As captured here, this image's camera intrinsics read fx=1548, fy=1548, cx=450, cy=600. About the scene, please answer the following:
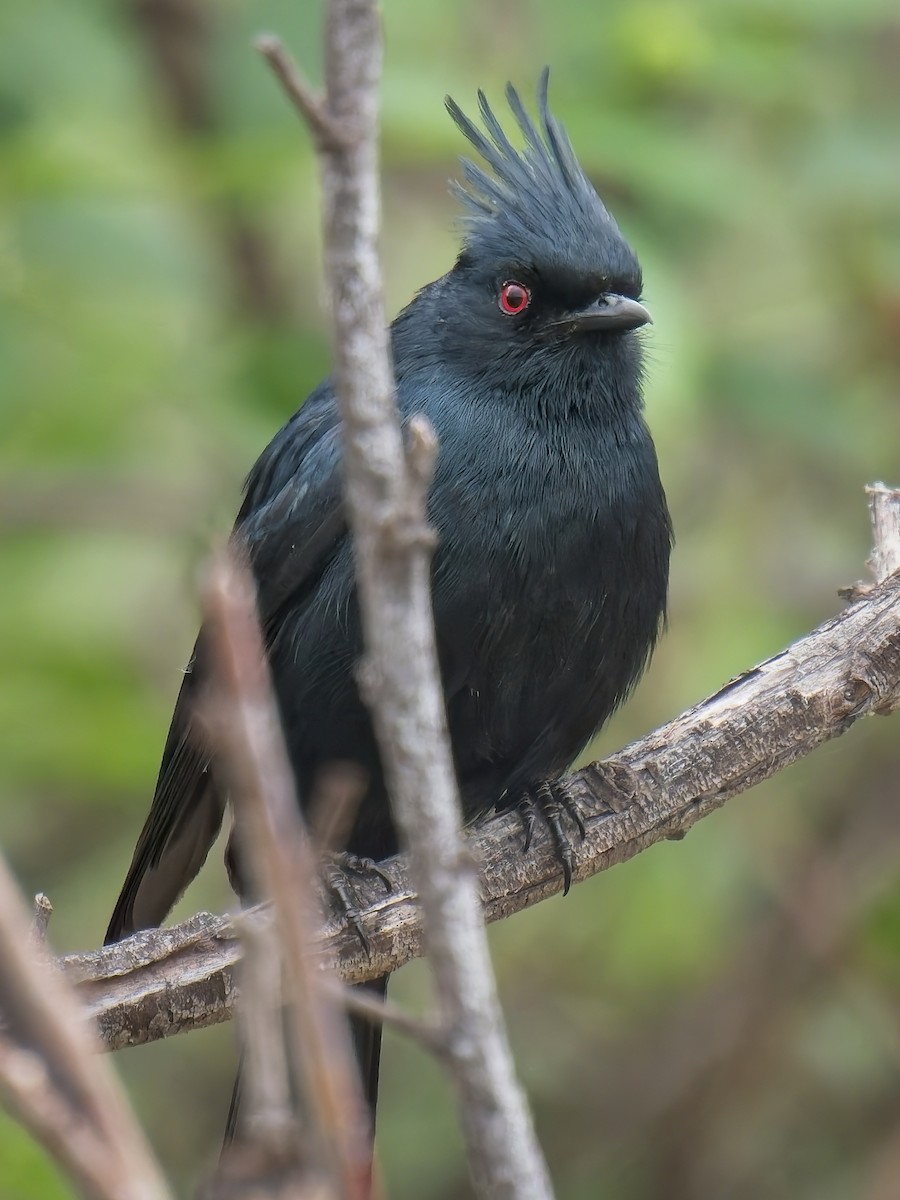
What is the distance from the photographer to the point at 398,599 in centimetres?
150

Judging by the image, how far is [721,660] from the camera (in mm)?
5223

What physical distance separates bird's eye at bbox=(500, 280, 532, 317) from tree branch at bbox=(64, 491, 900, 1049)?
3.66ft

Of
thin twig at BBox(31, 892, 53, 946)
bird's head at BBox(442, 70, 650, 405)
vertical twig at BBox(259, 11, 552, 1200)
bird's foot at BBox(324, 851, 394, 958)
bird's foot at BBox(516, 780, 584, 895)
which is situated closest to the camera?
vertical twig at BBox(259, 11, 552, 1200)

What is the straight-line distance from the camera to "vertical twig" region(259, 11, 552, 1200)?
1405 millimetres

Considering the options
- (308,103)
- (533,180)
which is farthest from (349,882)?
(308,103)

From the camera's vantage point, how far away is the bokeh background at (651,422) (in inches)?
181

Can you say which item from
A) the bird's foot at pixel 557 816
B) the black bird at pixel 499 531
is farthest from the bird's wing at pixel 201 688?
the bird's foot at pixel 557 816

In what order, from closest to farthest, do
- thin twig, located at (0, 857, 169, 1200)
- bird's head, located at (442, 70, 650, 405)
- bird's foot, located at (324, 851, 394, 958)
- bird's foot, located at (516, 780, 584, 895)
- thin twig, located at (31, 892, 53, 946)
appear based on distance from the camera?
thin twig, located at (0, 857, 169, 1200)
thin twig, located at (31, 892, 53, 946)
bird's foot, located at (324, 851, 394, 958)
bird's foot, located at (516, 780, 584, 895)
bird's head, located at (442, 70, 650, 405)

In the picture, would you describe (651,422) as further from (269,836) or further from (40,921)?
(269,836)

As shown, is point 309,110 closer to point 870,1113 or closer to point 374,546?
point 374,546

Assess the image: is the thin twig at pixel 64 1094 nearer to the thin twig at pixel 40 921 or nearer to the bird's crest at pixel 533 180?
the thin twig at pixel 40 921

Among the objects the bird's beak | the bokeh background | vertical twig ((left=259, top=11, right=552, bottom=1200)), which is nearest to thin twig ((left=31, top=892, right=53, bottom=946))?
vertical twig ((left=259, top=11, right=552, bottom=1200))

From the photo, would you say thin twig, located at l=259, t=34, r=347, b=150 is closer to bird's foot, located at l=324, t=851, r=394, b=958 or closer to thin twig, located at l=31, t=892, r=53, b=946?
thin twig, located at l=31, t=892, r=53, b=946

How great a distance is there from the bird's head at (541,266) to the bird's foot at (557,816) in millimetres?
1087
